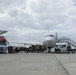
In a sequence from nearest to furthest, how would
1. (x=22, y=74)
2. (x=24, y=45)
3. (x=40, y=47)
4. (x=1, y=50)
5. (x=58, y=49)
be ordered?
1. (x=22, y=74)
2. (x=1, y=50)
3. (x=58, y=49)
4. (x=40, y=47)
5. (x=24, y=45)

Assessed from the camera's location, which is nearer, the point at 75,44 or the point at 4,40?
the point at 4,40

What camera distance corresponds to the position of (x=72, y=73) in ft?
40.9

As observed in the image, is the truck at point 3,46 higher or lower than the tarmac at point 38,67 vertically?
higher

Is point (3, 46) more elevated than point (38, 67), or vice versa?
point (3, 46)

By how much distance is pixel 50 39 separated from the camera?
49.3m

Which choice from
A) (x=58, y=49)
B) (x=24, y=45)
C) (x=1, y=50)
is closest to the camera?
(x=1, y=50)

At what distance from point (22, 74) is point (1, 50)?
29128mm

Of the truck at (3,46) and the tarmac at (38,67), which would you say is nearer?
the tarmac at (38,67)

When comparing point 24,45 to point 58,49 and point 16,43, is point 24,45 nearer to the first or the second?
point 16,43

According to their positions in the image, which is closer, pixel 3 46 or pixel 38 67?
pixel 38 67

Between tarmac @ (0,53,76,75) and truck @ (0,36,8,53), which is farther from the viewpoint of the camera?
truck @ (0,36,8,53)

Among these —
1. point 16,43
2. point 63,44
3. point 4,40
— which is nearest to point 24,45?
point 16,43

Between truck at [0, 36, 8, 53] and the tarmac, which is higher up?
truck at [0, 36, 8, 53]

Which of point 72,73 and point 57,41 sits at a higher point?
point 57,41
